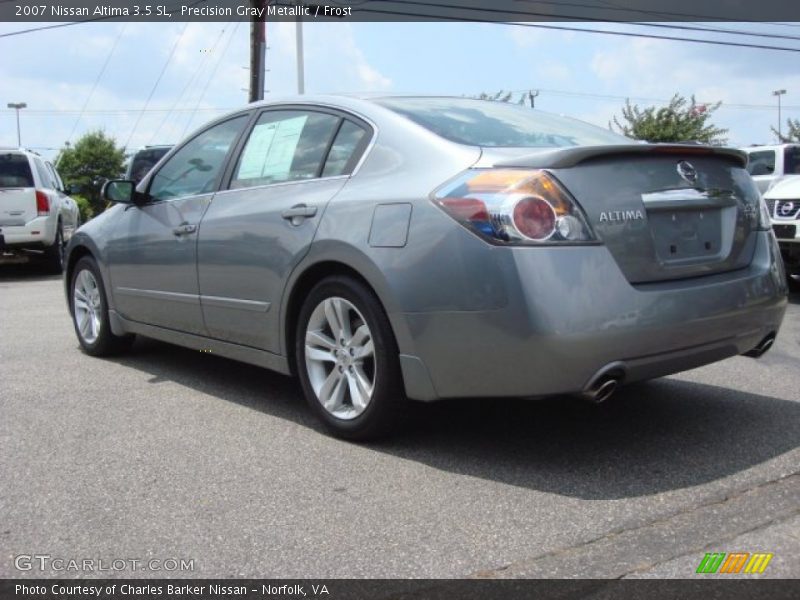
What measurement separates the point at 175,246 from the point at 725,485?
321cm

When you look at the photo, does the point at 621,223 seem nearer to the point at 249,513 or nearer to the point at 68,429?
the point at 249,513

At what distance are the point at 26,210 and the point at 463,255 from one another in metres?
11.1

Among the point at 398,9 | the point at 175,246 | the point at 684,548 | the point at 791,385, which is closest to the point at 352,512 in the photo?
the point at 684,548

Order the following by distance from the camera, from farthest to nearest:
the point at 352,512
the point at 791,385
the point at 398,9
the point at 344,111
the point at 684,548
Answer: the point at 398,9 < the point at 791,385 < the point at 344,111 < the point at 352,512 < the point at 684,548

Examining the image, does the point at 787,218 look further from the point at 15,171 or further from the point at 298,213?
the point at 15,171

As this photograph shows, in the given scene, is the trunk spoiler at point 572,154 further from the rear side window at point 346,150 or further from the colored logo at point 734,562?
the colored logo at point 734,562

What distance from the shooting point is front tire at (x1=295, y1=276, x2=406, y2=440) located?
3525 mm

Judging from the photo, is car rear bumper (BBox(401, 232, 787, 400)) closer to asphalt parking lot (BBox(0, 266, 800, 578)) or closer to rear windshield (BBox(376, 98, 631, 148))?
asphalt parking lot (BBox(0, 266, 800, 578))

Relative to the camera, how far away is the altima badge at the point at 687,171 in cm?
350

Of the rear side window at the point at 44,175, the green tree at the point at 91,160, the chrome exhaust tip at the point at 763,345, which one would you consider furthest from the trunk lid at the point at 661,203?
the green tree at the point at 91,160

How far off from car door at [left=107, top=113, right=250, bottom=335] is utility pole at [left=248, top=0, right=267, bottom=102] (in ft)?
62.7

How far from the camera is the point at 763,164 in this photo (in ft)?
39.0

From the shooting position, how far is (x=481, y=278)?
10.3 feet

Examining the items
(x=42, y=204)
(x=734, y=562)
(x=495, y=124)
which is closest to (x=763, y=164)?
(x=495, y=124)
